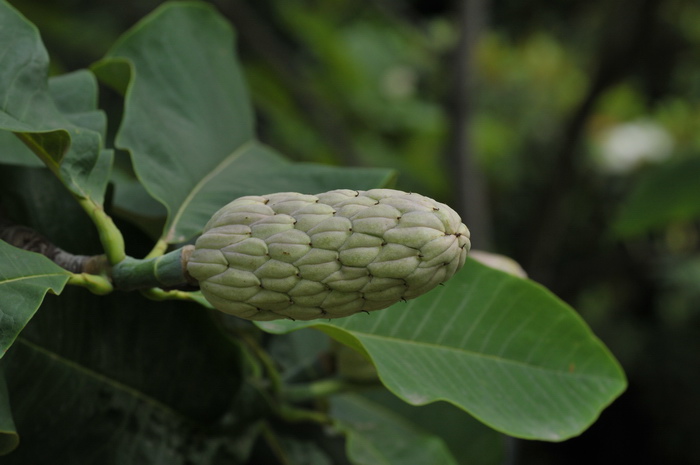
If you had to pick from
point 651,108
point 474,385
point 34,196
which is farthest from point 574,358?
point 651,108

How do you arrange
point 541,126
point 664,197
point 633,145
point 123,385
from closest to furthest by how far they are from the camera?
point 123,385 → point 664,197 → point 633,145 → point 541,126

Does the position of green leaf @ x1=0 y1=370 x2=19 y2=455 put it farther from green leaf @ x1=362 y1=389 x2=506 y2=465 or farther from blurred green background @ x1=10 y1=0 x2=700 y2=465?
blurred green background @ x1=10 y1=0 x2=700 y2=465

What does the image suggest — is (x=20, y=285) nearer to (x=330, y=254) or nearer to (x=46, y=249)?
(x=46, y=249)

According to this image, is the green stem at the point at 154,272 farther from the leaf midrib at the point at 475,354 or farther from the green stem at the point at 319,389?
the green stem at the point at 319,389

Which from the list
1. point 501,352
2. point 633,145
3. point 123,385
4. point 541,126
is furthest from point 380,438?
point 541,126

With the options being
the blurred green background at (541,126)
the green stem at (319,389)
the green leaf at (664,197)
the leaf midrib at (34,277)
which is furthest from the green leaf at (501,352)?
the green leaf at (664,197)

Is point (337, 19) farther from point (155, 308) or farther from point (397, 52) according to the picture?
point (155, 308)

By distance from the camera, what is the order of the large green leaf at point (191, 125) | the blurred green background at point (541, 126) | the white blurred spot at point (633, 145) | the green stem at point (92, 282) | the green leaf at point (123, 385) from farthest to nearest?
the white blurred spot at point (633, 145) → the blurred green background at point (541, 126) → the large green leaf at point (191, 125) → the green leaf at point (123, 385) → the green stem at point (92, 282)
